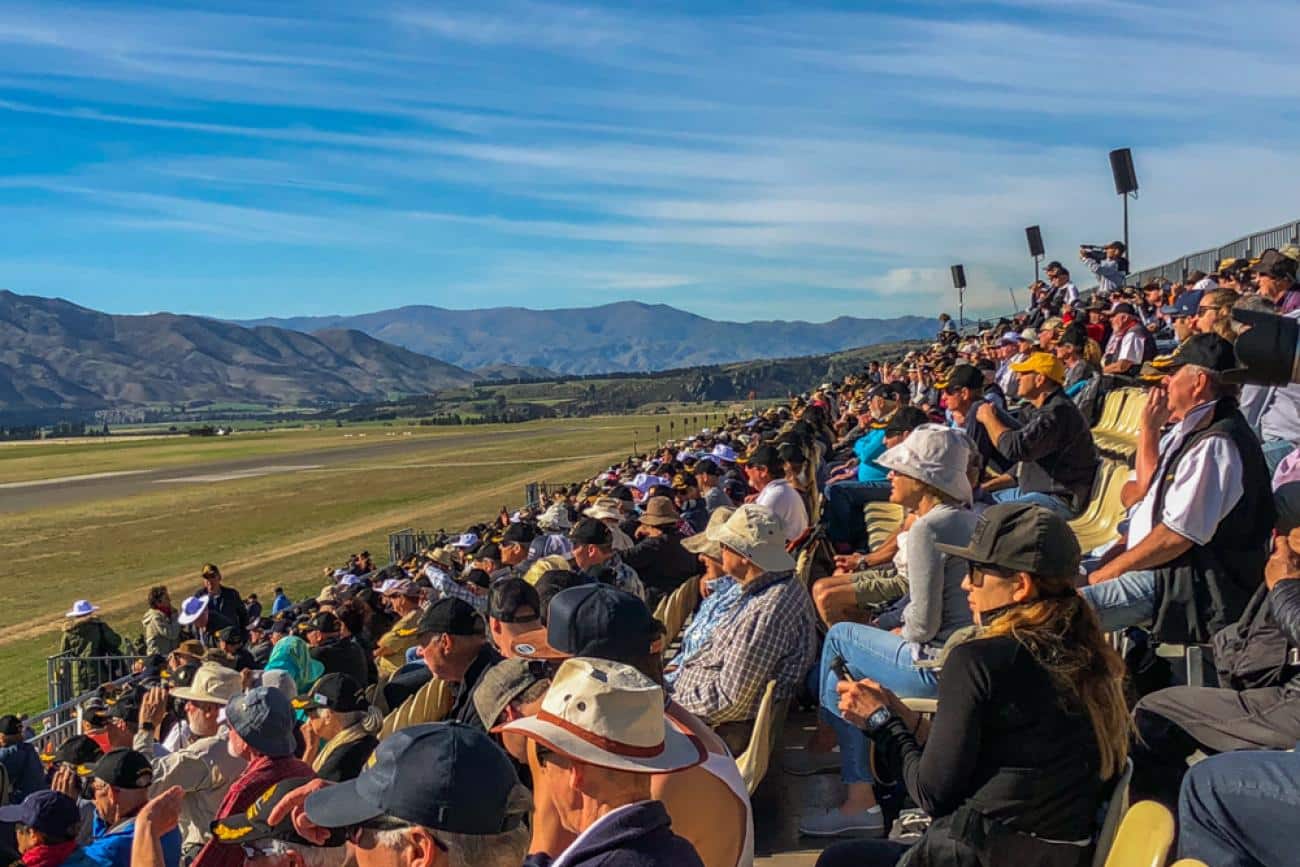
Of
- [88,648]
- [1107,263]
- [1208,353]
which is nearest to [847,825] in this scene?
[1208,353]

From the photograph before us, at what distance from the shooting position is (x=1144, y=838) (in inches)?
122

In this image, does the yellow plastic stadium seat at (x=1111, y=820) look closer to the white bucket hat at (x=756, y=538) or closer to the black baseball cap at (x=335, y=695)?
the white bucket hat at (x=756, y=538)

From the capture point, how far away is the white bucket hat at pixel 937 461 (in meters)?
5.39

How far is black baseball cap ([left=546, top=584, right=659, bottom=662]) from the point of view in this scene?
3764 mm

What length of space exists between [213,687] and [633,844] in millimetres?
4299

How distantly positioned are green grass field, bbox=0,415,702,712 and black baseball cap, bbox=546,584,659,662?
46.8ft

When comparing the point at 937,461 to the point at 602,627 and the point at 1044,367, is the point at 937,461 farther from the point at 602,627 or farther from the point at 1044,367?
the point at 1044,367

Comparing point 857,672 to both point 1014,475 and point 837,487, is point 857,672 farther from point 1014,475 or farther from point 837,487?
point 837,487

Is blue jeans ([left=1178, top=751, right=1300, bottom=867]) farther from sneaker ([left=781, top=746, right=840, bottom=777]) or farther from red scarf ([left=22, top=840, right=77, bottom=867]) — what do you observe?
red scarf ([left=22, top=840, right=77, bottom=867])

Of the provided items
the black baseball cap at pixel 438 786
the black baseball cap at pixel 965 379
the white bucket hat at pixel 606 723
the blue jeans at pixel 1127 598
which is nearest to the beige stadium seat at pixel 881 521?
the black baseball cap at pixel 965 379

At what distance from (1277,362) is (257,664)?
851 cm

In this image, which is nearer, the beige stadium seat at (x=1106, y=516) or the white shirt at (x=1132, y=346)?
the beige stadium seat at (x=1106, y=516)

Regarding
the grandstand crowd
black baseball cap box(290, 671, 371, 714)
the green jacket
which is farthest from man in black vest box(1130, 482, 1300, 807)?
the green jacket

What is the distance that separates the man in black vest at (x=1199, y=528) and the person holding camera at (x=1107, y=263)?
14.2 metres
